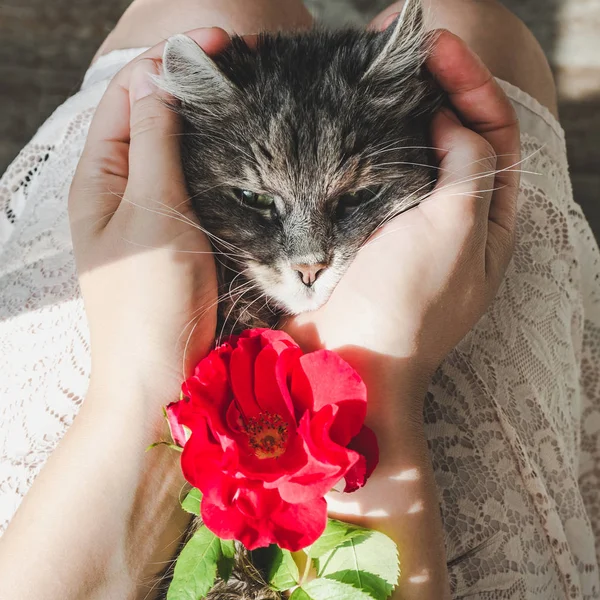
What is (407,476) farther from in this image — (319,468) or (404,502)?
(319,468)

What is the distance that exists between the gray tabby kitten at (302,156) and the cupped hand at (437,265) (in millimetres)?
45

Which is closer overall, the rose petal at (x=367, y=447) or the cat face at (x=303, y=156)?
the rose petal at (x=367, y=447)

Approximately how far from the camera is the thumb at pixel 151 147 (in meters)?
0.95

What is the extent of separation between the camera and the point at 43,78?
6.97ft

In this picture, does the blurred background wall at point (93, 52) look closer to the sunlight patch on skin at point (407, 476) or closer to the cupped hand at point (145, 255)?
the cupped hand at point (145, 255)

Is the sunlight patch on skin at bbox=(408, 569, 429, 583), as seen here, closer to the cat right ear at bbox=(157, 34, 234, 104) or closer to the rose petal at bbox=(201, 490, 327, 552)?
the rose petal at bbox=(201, 490, 327, 552)

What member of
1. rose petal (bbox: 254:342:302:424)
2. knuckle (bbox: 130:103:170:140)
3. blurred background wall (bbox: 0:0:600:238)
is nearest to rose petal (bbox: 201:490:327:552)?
rose petal (bbox: 254:342:302:424)

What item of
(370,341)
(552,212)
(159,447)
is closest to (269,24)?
(552,212)

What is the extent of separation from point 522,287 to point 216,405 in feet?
2.45

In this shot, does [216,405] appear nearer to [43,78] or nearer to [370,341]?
[370,341]

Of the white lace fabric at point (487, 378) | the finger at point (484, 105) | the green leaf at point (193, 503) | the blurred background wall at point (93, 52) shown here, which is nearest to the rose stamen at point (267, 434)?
the green leaf at point (193, 503)

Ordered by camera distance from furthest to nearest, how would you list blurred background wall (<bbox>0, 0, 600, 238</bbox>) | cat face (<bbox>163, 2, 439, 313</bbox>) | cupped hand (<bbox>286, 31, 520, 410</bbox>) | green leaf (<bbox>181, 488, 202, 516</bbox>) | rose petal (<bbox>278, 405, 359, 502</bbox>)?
blurred background wall (<bbox>0, 0, 600, 238</bbox>), cat face (<bbox>163, 2, 439, 313</bbox>), cupped hand (<bbox>286, 31, 520, 410</bbox>), green leaf (<bbox>181, 488, 202, 516</bbox>), rose petal (<bbox>278, 405, 359, 502</bbox>)

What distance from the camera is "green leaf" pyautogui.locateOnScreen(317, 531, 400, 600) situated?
0.72m

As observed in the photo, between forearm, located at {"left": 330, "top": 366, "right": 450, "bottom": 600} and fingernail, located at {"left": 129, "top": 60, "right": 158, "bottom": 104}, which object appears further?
fingernail, located at {"left": 129, "top": 60, "right": 158, "bottom": 104}
